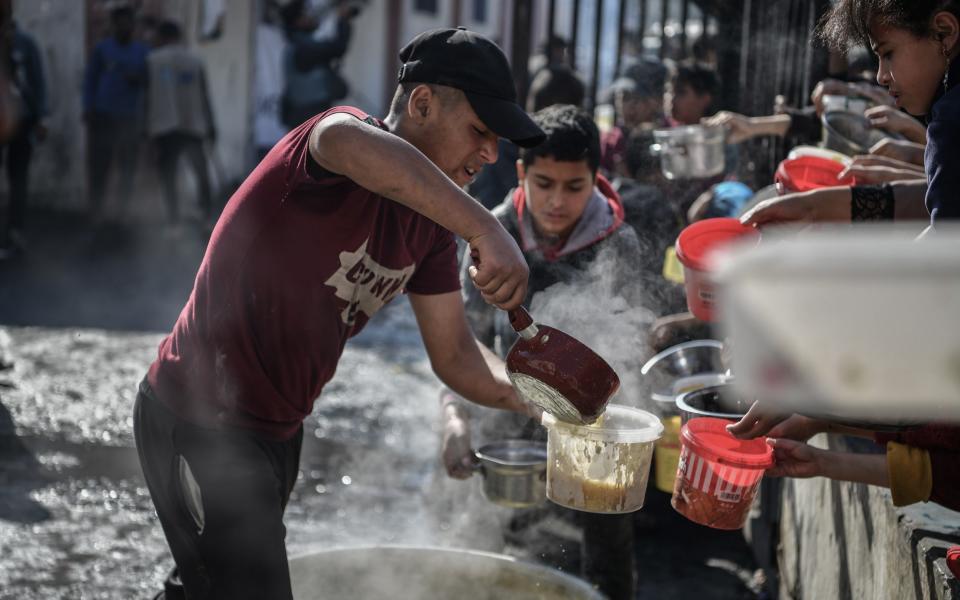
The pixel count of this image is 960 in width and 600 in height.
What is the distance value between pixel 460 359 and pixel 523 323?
0.75 meters

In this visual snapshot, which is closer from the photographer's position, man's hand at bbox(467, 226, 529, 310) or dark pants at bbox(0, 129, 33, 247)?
man's hand at bbox(467, 226, 529, 310)

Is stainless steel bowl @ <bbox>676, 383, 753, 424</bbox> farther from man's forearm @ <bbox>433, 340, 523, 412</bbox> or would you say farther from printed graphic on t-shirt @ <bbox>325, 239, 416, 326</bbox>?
printed graphic on t-shirt @ <bbox>325, 239, 416, 326</bbox>

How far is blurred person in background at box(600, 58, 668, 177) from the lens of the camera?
252 inches

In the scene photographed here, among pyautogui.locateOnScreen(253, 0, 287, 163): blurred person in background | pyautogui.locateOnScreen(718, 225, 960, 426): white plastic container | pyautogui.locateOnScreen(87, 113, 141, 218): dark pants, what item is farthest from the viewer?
pyautogui.locateOnScreen(253, 0, 287, 163): blurred person in background

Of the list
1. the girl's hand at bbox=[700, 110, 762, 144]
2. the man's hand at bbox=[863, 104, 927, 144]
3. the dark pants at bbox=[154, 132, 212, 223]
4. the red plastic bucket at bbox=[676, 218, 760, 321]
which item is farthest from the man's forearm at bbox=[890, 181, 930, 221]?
the dark pants at bbox=[154, 132, 212, 223]

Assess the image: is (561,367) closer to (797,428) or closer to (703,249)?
(797,428)

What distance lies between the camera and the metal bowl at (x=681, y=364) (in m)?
3.34

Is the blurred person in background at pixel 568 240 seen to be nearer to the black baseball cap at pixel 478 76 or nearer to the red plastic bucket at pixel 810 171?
the red plastic bucket at pixel 810 171

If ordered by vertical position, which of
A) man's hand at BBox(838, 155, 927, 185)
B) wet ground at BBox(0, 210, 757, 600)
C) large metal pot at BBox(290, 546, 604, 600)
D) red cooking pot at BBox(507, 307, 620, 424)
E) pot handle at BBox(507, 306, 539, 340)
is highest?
man's hand at BBox(838, 155, 927, 185)

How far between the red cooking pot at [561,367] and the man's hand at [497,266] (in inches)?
6.5

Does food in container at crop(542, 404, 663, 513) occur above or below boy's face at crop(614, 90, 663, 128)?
below

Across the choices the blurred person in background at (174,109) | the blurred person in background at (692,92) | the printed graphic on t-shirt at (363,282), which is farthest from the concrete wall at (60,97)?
the printed graphic on t-shirt at (363,282)

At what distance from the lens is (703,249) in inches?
126

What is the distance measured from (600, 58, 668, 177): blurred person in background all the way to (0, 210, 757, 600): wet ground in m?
2.15
